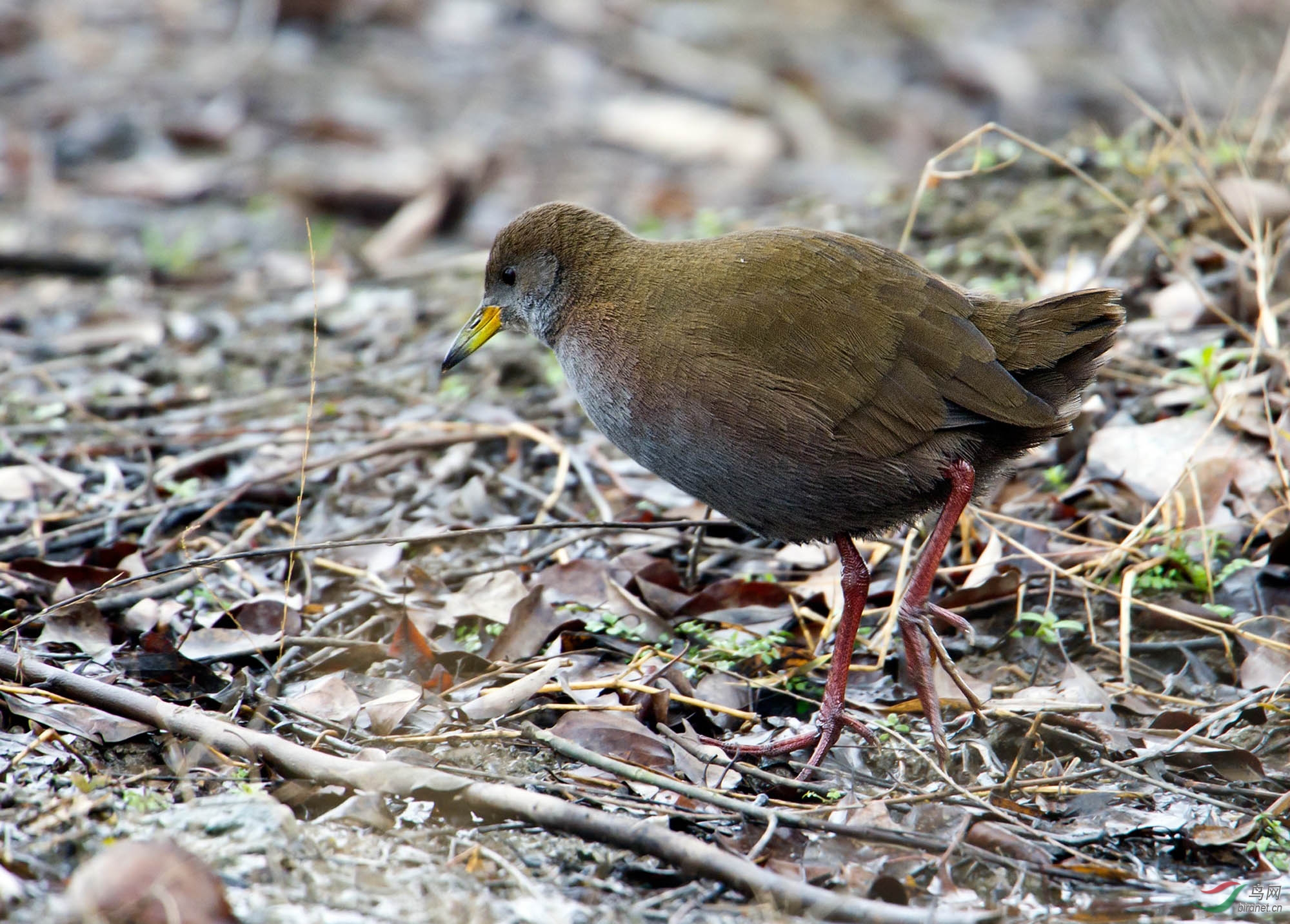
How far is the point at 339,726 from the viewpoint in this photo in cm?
329

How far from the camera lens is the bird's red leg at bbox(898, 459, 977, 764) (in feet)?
11.1

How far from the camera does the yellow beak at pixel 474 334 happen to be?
4.29m

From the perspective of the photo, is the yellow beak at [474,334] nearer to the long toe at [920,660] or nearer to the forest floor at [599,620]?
the forest floor at [599,620]

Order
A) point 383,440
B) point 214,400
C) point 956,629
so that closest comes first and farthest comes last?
point 956,629 < point 383,440 < point 214,400

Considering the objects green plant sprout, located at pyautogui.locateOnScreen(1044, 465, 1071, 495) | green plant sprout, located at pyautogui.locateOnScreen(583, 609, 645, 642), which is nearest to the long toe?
green plant sprout, located at pyautogui.locateOnScreen(583, 609, 645, 642)

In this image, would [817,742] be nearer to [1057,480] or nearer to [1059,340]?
[1059,340]

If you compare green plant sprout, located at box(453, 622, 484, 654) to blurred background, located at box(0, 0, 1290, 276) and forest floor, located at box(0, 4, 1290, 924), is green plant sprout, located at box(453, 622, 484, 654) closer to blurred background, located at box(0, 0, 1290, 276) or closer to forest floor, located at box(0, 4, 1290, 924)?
forest floor, located at box(0, 4, 1290, 924)

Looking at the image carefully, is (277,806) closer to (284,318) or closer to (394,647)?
(394,647)

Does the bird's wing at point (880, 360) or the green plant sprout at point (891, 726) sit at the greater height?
the bird's wing at point (880, 360)

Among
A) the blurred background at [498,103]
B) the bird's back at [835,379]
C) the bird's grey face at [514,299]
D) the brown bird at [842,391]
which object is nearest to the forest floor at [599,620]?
the brown bird at [842,391]

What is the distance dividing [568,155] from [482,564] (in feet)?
17.3

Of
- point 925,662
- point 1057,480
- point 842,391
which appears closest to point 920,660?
point 925,662

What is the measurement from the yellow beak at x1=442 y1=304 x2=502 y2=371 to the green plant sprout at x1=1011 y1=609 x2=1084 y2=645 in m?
1.91

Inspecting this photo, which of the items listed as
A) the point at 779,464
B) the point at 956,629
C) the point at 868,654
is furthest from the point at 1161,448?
the point at 779,464
